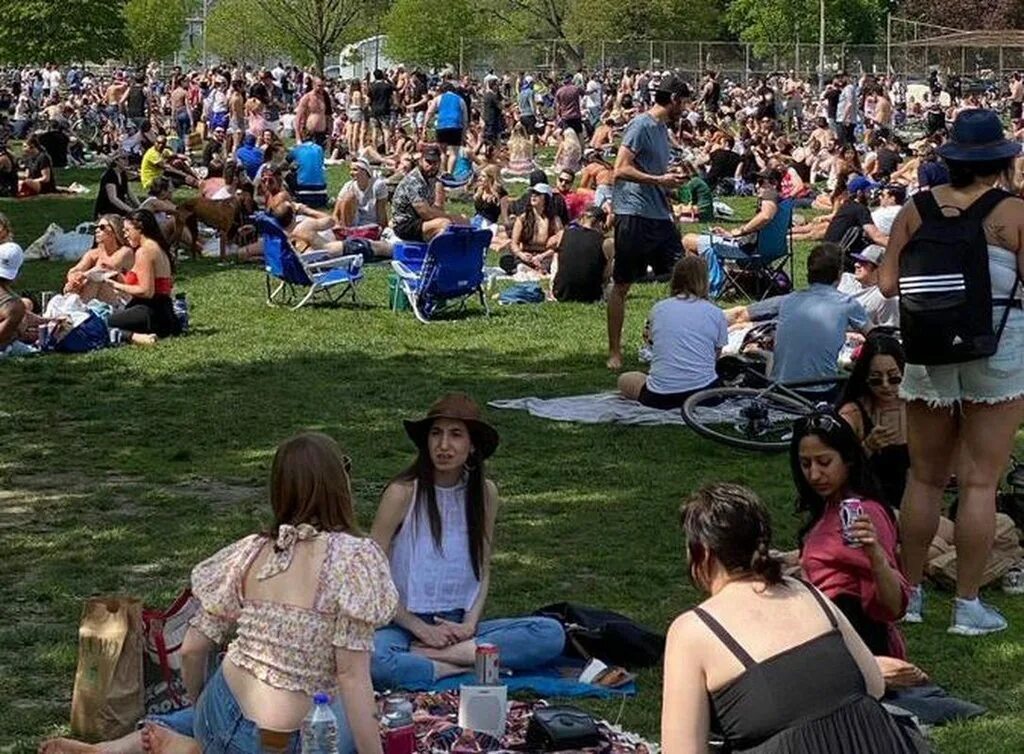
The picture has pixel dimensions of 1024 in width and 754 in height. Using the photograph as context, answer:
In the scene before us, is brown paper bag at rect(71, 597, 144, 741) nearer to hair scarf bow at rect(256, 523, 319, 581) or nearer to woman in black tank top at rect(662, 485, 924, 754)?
hair scarf bow at rect(256, 523, 319, 581)

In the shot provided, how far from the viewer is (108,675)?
610cm

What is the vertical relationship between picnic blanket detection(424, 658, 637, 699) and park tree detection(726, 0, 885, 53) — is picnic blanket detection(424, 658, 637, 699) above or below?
below

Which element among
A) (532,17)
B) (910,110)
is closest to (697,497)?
(910,110)

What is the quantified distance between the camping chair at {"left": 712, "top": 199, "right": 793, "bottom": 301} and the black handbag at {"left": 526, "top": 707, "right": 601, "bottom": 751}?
Answer: 10696mm

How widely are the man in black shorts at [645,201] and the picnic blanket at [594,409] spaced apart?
89 centimetres

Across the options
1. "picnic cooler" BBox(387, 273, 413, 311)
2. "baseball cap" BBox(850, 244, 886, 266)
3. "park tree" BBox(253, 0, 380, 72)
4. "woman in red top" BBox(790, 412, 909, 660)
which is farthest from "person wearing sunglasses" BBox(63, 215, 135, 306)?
"park tree" BBox(253, 0, 380, 72)

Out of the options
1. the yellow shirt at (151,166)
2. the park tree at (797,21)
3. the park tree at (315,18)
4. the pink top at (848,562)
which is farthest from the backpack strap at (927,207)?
the park tree at (797,21)

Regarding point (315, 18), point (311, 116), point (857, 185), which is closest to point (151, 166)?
point (311, 116)

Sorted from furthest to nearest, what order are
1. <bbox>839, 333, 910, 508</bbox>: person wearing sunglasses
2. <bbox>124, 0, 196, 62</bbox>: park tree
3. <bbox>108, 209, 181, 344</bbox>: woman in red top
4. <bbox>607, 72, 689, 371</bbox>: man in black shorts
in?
<bbox>124, 0, 196, 62</bbox>: park tree → <bbox>108, 209, 181, 344</bbox>: woman in red top → <bbox>607, 72, 689, 371</bbox>: man in black shorts → <bbox>839, 333, 910, 508</bbox>: person wearing sunglasses

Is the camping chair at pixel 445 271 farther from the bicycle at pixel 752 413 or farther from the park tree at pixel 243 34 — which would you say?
the park tree at pixel 243 34

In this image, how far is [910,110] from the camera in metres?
47.1

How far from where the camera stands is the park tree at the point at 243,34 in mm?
64812

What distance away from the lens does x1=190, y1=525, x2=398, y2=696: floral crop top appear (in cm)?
499

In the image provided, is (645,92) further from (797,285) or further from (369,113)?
(797,285)
